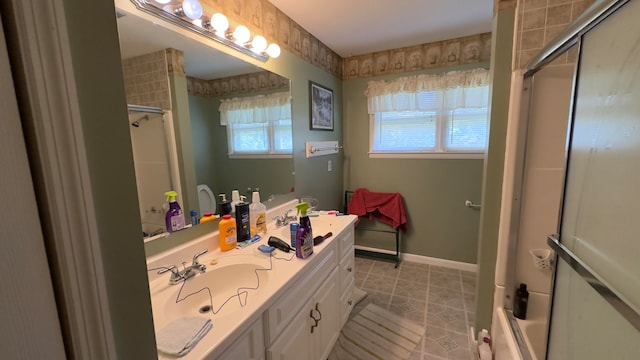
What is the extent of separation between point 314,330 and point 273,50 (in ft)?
5.56

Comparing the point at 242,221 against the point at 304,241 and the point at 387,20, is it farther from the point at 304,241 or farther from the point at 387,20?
the point at 387,20

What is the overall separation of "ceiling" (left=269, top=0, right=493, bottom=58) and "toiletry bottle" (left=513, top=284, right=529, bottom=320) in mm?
1886

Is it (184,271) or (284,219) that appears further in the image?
(284,219)

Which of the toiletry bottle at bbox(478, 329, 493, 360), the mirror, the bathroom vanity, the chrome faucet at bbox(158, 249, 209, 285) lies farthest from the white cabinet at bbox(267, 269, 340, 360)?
the toiletry bottle at bbox(478, 329, 493, 360)

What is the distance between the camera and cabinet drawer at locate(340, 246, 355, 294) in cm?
180

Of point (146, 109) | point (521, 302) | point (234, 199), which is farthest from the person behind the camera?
point (234, 199)

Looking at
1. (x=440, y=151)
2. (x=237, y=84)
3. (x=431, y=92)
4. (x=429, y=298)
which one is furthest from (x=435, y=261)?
(x=237, y=84)

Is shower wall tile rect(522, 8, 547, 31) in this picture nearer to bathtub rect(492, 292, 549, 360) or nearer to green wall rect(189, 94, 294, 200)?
bathtub rect(492, 292, 549, 360)

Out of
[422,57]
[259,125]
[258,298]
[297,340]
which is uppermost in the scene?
[422,57]

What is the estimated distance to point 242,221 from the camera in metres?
1.46

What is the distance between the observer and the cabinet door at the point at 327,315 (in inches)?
57.5

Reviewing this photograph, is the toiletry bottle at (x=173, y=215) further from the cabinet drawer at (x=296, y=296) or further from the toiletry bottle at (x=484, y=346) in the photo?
the toiletry bottle at (x=484, y=346)

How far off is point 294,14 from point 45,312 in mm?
2134

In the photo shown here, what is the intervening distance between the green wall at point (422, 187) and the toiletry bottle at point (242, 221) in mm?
1843
